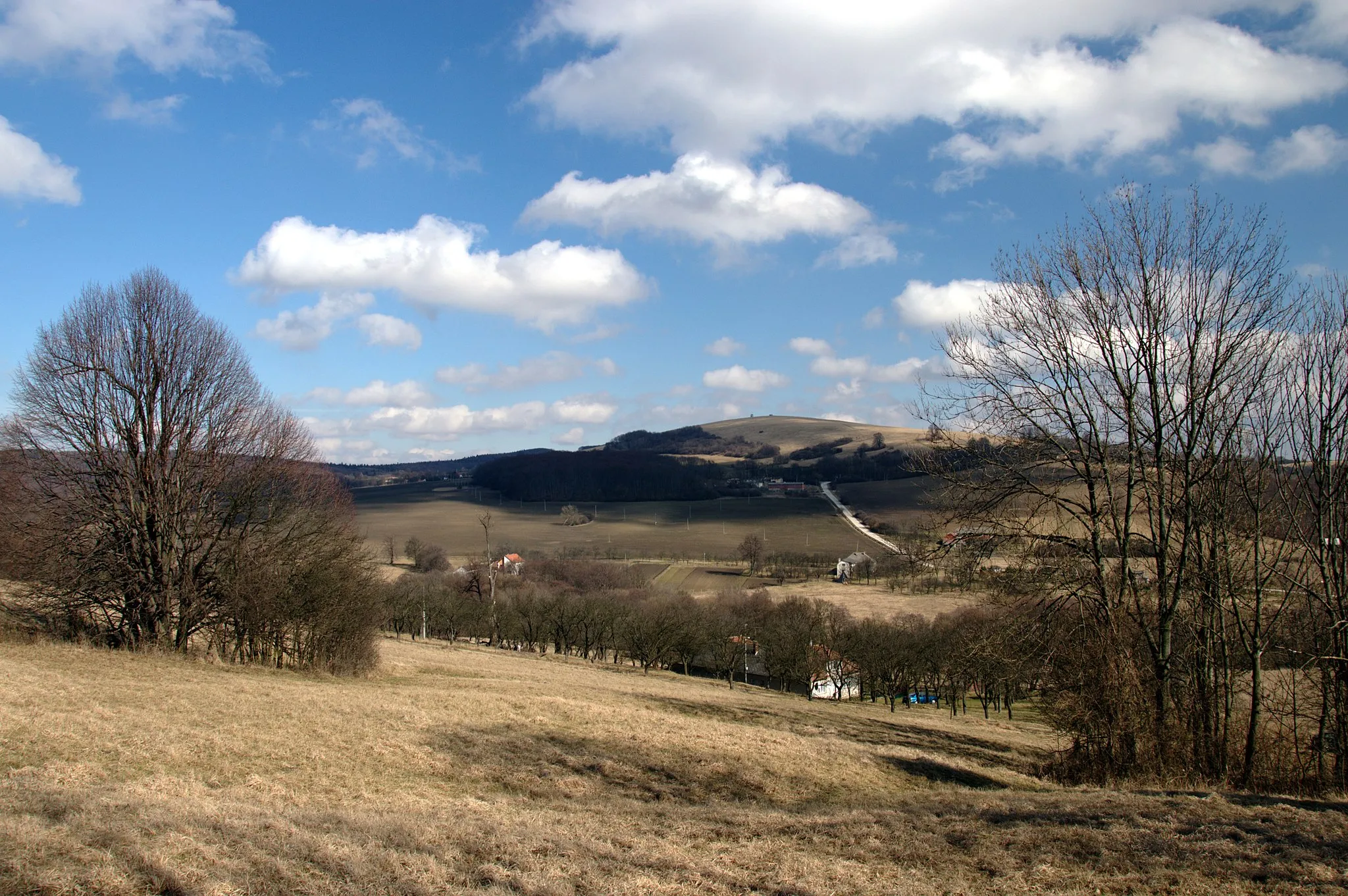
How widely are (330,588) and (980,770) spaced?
1938 cm

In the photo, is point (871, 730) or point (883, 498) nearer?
point (871, 730)

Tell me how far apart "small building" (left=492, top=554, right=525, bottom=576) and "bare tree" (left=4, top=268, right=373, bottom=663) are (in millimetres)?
57107

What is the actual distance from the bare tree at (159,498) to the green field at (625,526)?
67.8m

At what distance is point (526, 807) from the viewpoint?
1100cm

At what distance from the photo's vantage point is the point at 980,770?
53.8 ft

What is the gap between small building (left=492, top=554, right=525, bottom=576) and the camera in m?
83.1

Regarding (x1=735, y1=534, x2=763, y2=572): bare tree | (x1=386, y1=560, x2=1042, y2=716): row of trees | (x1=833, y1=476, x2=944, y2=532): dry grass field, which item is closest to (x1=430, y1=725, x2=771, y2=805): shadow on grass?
(x1=386, y1=560, x2=1042, y2=716): row of trees

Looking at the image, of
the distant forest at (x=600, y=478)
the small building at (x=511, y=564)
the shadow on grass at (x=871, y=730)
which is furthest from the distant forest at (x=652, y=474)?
the shadow on grass at (x=871, y=730)

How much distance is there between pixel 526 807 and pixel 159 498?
16.6 m

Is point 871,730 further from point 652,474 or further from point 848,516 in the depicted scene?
point 652,474

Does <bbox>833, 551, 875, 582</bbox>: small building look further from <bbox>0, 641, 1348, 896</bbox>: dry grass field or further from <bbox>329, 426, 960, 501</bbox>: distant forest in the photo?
<bbox>0, 641, 1348, 896</bbox>: dry grass field

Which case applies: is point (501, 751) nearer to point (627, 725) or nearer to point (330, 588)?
point (627, 725)

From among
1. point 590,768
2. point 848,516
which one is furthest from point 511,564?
point 590,768

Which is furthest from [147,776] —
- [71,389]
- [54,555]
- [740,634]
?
[740,634]
